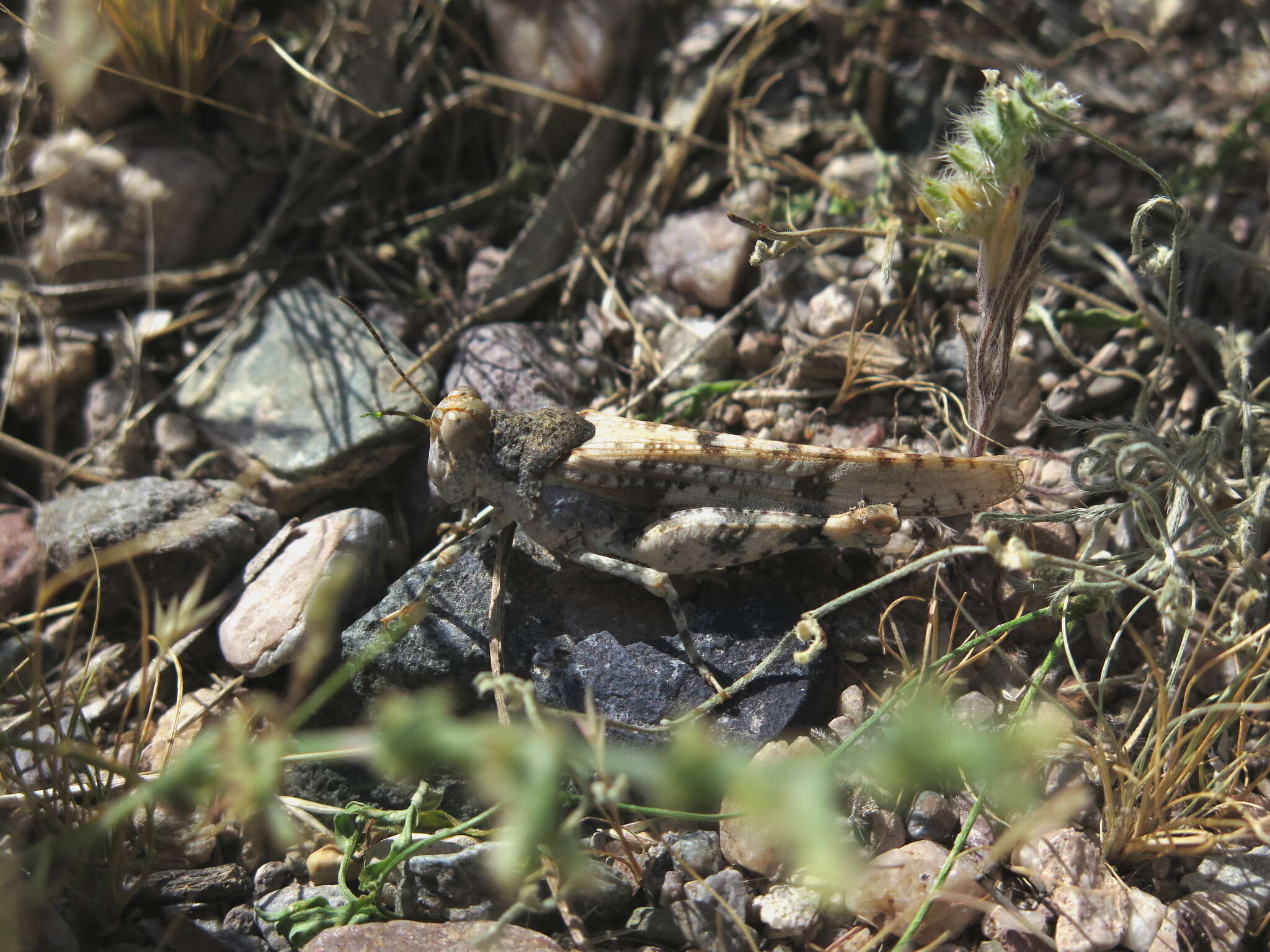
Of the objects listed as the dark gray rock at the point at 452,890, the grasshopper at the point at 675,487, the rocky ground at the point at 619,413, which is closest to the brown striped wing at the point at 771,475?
the grasshopper at the point at 675,487

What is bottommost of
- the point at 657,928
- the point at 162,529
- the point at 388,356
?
the point at 657,928

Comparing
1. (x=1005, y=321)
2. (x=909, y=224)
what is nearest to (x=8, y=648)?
(x=1005, y=321)

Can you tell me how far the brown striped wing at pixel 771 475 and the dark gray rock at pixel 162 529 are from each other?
1.01 metres

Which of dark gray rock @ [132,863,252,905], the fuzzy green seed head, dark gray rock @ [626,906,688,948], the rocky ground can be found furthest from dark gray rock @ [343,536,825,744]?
the fuzzy green seed head

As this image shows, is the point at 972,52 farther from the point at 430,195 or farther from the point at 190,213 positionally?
the point at 190,213

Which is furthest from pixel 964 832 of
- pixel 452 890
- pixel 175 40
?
pixel 175 40

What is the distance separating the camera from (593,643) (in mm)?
2115

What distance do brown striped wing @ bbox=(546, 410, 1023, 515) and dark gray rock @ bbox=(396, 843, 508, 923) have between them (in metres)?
0.89

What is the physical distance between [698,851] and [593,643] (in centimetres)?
55

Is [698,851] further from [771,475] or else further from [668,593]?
[771,475]

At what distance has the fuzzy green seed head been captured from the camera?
1.62 metres

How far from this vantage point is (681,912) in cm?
173

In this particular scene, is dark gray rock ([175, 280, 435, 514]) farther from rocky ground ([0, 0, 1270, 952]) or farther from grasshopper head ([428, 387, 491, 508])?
grasshopper head ([428, 387, 491, 508])

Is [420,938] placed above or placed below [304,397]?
below
